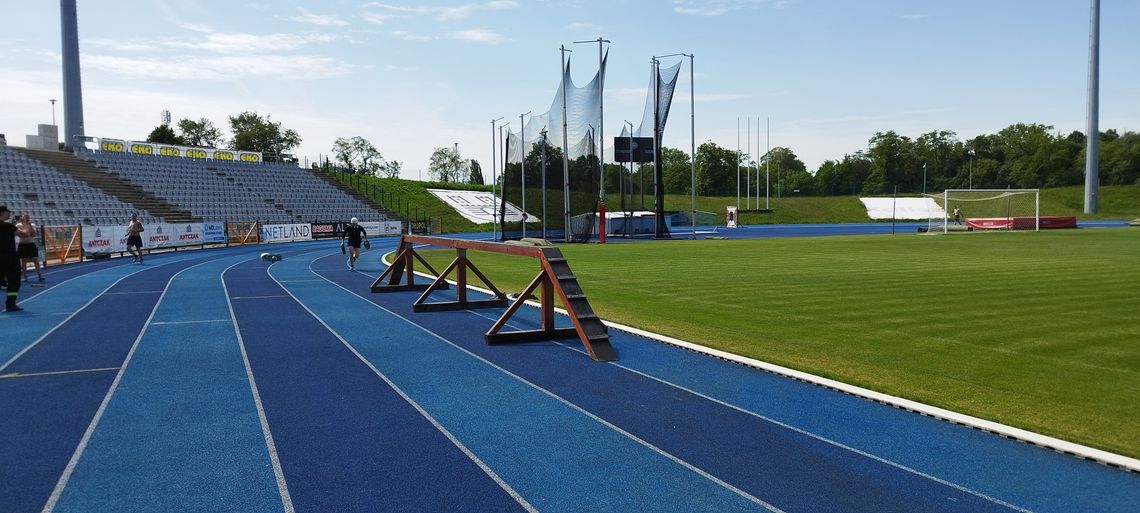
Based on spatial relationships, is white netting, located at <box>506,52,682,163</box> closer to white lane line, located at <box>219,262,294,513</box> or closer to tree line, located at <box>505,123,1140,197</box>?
white lane line, located at <box>219,262,294,513</box>

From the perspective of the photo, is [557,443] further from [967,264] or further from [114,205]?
[114,205]

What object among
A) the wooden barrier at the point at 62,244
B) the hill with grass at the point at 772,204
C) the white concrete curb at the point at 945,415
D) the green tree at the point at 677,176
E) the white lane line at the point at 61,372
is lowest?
the white lane line at the point at 61,372

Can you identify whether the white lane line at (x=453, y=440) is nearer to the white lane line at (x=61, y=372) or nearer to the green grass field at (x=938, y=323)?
the white lane line at (x=61, y=372)

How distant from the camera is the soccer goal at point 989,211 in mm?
44428

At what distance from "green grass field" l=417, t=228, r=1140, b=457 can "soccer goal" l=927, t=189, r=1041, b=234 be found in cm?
2645

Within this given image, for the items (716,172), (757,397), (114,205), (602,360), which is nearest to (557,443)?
(757,397)

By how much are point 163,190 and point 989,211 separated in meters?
62.8

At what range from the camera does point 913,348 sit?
8.15 meters

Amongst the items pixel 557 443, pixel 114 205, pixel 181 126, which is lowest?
pixel 557 443

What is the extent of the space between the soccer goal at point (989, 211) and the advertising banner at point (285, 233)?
123 ft

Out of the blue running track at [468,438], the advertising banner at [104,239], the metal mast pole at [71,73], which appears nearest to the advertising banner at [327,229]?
the advertising banner at [104,239]

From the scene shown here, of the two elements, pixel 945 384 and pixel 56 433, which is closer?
pixel 56 433

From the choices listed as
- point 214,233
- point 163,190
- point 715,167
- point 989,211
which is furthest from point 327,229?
point 715,167

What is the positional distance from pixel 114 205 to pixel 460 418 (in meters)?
42.5
